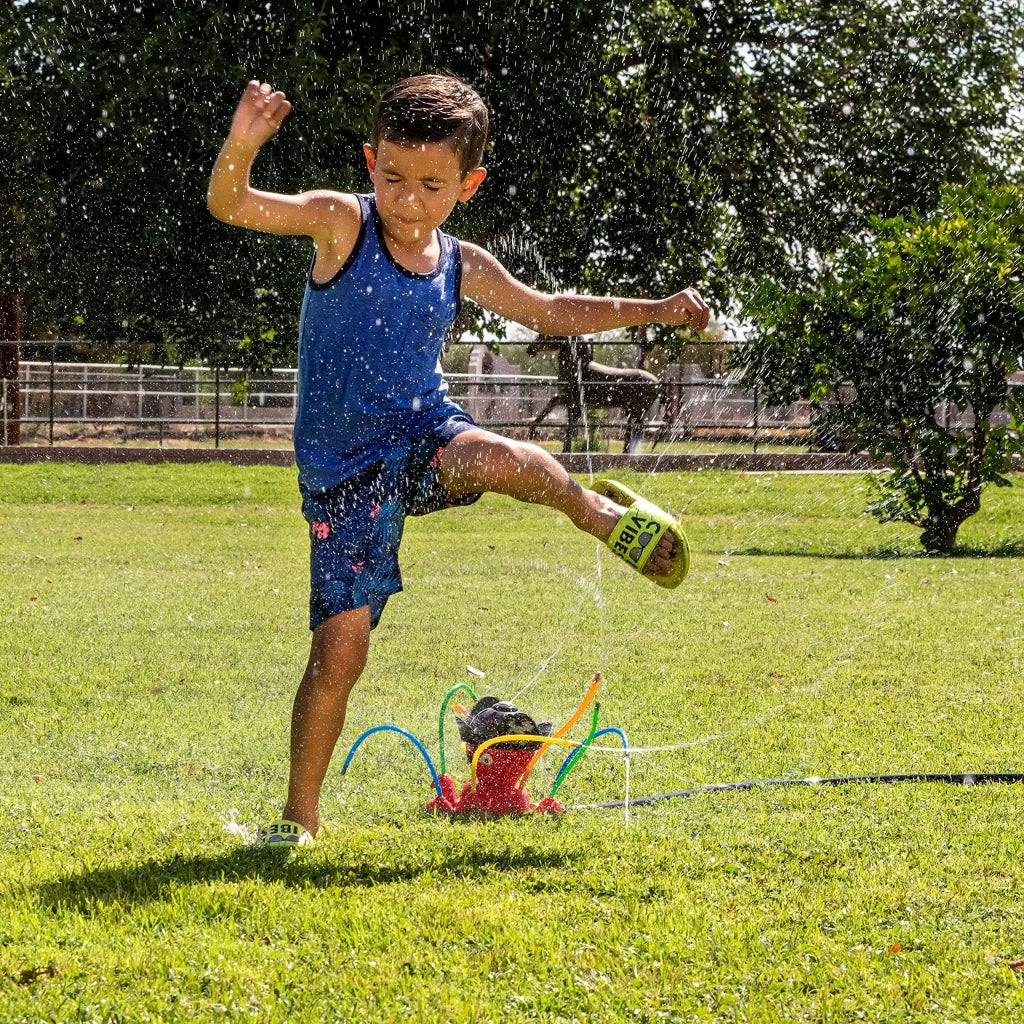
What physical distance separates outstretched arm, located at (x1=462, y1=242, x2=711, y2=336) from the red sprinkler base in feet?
3.69

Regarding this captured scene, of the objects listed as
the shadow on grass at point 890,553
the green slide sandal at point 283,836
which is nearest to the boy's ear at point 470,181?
the green slide sandal at point 283,836

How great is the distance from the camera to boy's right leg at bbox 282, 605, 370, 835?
3311 millimetres

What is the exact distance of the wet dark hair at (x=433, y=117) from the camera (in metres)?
3.25

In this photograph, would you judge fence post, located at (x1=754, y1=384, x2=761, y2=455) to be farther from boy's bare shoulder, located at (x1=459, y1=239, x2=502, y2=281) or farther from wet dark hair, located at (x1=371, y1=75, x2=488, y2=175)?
wet dark hair, located at (x1=371, y1=75, x2=488, y2=175)

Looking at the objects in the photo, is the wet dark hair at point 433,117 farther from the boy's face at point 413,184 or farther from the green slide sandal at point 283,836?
the green slide sandal at point 283,836

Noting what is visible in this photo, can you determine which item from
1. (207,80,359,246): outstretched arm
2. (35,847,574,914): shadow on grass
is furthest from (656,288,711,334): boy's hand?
(35,847,574,914): shadow on grass

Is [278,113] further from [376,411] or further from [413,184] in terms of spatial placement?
[376,411]

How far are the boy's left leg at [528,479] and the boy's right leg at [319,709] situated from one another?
46cm

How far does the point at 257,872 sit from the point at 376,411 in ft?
3.57

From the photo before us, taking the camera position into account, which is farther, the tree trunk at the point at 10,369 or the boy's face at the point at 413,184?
the tree trunk at the point at 10,369

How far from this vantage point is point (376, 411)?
331 cm

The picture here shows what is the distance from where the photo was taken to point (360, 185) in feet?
49.7

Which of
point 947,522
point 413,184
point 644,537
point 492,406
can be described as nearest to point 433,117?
point 413,184

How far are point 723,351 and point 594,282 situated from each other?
262cm
